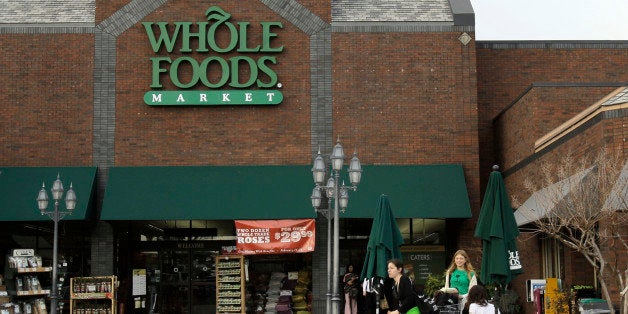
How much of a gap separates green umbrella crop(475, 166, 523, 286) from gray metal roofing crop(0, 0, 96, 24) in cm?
1460

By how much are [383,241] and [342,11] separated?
32.7ft

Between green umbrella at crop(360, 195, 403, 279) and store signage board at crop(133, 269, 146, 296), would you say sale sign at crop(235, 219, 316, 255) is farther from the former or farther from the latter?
green umbrella at crop(360, 195, 403, 279)

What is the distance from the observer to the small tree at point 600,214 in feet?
57.6

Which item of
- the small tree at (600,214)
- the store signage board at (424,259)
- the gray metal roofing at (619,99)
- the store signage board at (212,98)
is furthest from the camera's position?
Result: the store signage board at (424,259)

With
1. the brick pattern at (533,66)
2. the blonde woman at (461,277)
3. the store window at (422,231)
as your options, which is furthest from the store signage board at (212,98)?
the blonde woman at (461,277)

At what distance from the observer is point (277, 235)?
26062 mm

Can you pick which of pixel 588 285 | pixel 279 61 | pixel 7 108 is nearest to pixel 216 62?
pixel 279 61

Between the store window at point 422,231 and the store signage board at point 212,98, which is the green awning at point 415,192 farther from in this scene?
the store signage board at point 212,98

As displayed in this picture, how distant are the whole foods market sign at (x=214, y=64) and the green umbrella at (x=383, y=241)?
7.77m

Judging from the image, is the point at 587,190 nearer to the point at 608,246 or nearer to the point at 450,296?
the point at 608,246

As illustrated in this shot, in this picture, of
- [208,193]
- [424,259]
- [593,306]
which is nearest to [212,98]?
[208,193]

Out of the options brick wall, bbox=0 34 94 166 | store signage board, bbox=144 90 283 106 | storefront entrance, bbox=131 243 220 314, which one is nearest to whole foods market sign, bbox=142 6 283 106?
store signage board, bbox=144 90 283 106

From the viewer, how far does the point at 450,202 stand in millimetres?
26016

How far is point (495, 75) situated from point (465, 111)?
296cm
